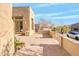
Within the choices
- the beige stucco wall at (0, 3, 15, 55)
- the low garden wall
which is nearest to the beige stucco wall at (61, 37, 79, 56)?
the low garden wall

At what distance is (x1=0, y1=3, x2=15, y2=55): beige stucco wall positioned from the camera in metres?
3.88

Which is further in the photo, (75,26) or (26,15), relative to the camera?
(26,15)

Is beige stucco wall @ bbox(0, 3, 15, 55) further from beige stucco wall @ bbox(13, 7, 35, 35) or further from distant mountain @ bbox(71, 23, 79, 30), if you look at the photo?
distant mountain @ bbox(71, 23, 79, 30)

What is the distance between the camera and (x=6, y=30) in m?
3.94

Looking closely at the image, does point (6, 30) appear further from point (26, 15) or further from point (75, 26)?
point (75, 26)

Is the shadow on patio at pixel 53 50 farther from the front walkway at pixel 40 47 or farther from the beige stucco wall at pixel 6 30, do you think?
the beige stucco wall at pixel 6 30

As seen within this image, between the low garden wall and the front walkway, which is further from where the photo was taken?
the front walkway

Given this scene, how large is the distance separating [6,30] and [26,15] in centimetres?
49

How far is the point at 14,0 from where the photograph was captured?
393 centimetres

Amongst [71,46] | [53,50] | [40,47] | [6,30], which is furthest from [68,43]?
[6,30]

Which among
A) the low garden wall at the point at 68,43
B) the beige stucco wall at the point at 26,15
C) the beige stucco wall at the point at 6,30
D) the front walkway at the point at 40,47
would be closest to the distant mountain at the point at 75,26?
the low garden wall at the point at 68,43

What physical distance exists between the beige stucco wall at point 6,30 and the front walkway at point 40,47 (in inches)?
6.1

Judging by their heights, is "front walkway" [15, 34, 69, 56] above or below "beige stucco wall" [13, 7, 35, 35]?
below

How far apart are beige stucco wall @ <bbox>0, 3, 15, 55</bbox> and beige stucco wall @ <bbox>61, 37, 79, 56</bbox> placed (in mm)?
1018
